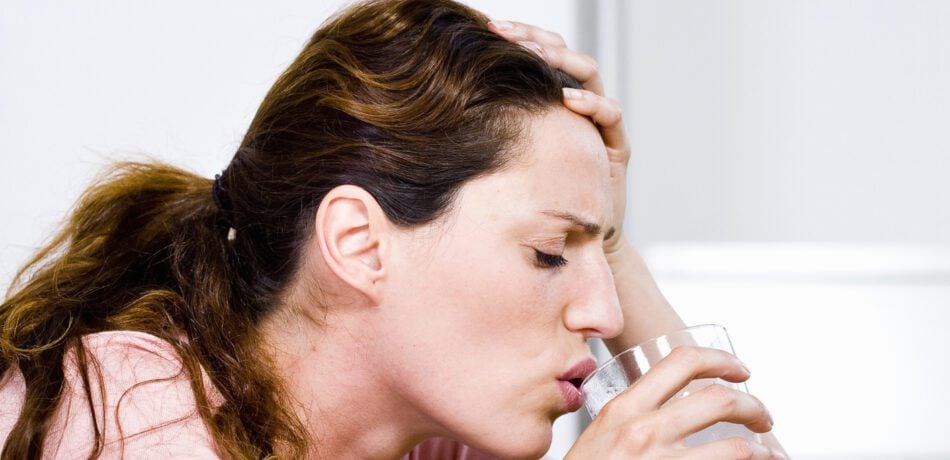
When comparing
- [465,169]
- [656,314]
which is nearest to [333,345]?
[465,169]

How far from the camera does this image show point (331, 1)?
169 cm

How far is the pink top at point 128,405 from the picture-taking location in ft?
3.20

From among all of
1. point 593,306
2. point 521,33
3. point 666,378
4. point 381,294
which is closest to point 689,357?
point 666,378

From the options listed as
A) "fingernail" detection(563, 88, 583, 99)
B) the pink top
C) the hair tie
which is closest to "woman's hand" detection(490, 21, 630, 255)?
"fingernail" detection(563, 88, 583, 99)

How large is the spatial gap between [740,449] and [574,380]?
0.23 m

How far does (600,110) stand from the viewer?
117 centimetres

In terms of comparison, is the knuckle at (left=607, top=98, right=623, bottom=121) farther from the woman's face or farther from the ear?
the ear

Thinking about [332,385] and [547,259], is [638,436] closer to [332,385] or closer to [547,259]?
[547,259]

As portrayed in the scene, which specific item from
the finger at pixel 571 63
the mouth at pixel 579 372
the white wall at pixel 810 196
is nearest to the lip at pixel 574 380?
the mouth at pixel 579 372

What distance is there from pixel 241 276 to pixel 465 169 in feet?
1.02

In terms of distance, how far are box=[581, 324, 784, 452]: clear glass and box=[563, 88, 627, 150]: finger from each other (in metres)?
0.27

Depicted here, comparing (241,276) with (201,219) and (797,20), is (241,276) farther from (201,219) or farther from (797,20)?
(797,20)

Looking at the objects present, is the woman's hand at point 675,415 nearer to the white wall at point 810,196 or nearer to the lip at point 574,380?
the lip at point 574,380

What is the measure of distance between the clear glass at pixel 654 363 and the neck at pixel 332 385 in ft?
0.74
